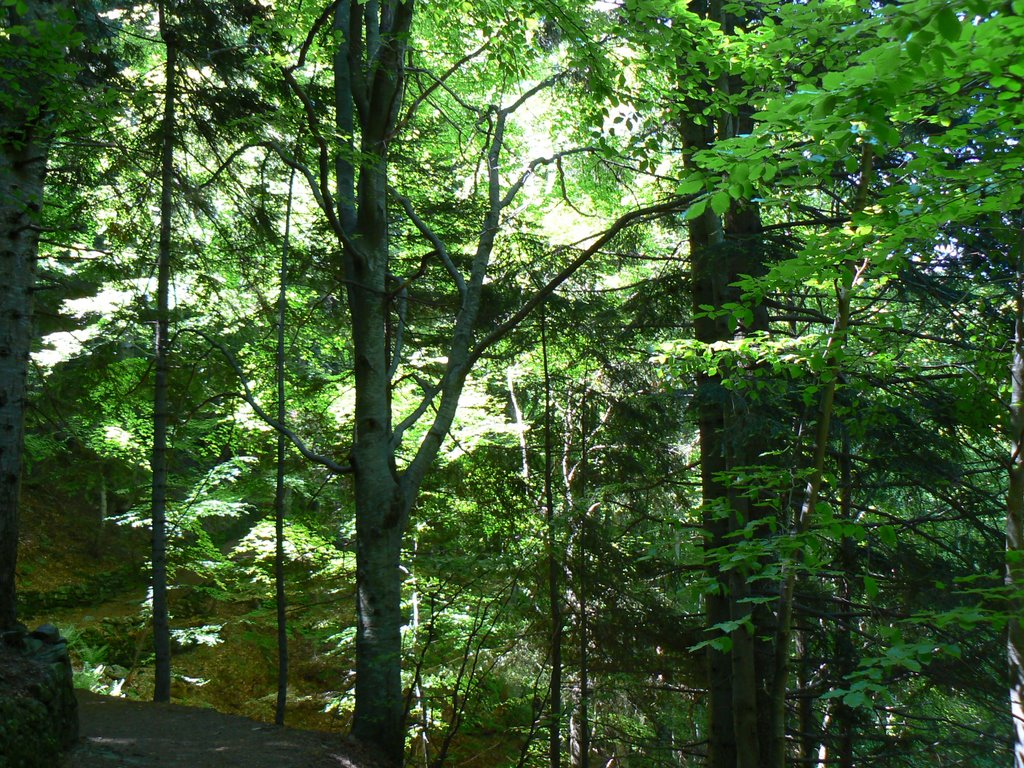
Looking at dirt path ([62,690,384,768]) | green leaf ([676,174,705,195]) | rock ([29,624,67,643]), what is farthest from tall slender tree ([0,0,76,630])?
green leaf ([676,174,705,195])

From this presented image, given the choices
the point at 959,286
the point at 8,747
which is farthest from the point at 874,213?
the point at 8,747

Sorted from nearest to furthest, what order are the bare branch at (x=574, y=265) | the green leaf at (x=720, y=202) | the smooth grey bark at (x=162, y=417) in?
1. the green leaf at (x=720, y=202)
2. the bare branch at (x=574, y=265)
3. the smooth grey bark at (x=162, y=417)

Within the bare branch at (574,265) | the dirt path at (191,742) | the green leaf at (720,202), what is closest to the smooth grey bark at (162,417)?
the dirt path at (191,742)

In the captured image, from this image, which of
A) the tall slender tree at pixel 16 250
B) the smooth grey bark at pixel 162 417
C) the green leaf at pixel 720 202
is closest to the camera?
the green leaf at pixel 720 202

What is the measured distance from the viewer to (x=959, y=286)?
6.30 m

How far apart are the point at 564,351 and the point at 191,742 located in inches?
229

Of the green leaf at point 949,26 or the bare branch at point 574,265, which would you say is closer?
the green leaf at point 949,26

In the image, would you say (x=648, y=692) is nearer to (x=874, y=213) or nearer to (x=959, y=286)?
(x=959, y=286)

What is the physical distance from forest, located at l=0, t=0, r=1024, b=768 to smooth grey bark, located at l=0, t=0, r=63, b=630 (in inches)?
1.1

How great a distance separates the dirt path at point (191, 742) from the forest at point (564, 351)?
1.30 feet

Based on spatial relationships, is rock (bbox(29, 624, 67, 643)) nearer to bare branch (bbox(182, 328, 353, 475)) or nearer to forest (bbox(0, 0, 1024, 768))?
forest (bbox(0, 0, 1024, 768))

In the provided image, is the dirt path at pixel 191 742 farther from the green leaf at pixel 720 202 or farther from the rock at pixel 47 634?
the green leaf at pixel 720 202

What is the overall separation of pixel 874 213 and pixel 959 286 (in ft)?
13.1

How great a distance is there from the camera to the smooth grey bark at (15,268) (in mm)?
4598
